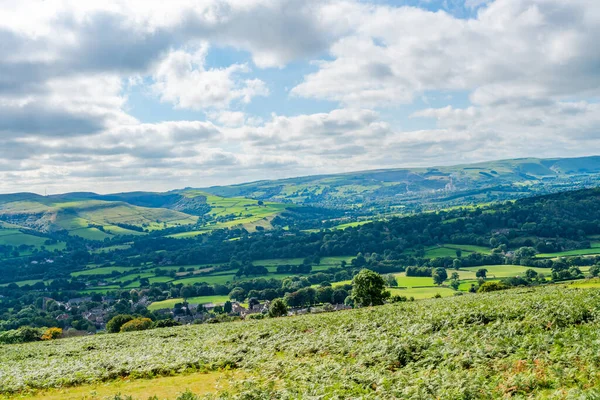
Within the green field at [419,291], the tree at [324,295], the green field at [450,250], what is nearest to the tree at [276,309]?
the tree at [324,295]

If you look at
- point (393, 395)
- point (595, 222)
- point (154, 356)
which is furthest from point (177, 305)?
point (595, 222)

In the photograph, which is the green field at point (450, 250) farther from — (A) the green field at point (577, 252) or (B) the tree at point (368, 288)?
(B) the tree at point (368, 288)

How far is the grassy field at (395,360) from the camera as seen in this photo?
13.0 metres

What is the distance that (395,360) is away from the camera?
59.1 ft

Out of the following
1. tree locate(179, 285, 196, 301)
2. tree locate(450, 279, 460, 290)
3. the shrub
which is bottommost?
tree locate(179, 285, 196, 301)

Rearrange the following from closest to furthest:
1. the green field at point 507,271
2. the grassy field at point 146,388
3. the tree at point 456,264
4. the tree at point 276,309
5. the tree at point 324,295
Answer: the grassy field at point 146,388
the tree at point 276,309
the tree at point 324,295
the green field at point 507,271
the tree at point 456,264

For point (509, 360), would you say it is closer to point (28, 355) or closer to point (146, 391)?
point (146, 391)

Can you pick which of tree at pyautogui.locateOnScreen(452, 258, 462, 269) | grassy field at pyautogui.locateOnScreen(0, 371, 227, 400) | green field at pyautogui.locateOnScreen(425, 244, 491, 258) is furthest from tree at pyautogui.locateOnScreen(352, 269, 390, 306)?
green field at pyautogui.locateOnScreen(425, 244, 491, 258)

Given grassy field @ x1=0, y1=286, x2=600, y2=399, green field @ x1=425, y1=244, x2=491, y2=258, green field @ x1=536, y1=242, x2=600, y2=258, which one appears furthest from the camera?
green field @ x1=425, y1=244, x2=491, y2=258

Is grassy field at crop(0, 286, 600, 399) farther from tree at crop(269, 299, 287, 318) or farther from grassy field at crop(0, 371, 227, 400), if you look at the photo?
tree at crop(269, 299, 287, 318)

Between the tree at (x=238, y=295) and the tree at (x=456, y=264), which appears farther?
the tree at (x=456, y=264)

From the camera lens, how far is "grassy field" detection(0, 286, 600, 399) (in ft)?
42.7

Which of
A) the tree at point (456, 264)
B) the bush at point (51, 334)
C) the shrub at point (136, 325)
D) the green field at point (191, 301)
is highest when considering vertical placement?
the shrub at point (136, 325)

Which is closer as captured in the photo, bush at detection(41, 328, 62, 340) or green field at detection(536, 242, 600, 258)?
bush at detection(41, 328, 62, 340)
